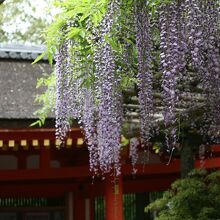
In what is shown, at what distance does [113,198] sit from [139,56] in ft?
15.9

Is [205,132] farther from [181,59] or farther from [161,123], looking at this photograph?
[181,59]

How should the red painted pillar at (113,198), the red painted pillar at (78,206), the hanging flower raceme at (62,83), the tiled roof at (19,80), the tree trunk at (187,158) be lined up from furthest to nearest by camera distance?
1. the red painted pillar at (78,206)
2. the tiled roof at (19,80)
3. the red painted pillar at (113,198)
4. the tree trunk at (187,158)
5. the hanging flower raceme at (62,83)

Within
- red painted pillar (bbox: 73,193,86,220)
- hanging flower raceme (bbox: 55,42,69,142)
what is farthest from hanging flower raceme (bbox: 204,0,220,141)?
red painted pillar (bbox: 73,193,86,220)

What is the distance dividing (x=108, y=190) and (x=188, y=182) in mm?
2244

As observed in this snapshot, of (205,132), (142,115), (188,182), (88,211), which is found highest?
(142,115)

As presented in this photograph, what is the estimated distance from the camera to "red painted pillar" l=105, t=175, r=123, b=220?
28.5 ft

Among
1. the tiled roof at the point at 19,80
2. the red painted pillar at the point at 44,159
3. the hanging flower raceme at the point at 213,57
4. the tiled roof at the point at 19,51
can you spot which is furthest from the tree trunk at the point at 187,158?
the tiled roof at the point at 19,51

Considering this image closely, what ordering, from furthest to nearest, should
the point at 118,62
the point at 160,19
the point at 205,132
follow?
the point at 205,132 → the point at 118,62 → the point at 160,19

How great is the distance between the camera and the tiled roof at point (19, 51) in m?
11.0

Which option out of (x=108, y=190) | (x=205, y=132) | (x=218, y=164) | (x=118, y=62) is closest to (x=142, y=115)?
(x=118, y=62)

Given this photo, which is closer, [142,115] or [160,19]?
[160,19]

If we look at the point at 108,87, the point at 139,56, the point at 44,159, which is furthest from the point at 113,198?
the point at 139,56

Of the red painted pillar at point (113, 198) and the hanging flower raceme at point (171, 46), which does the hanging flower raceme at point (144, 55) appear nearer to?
the hanging flower raceme at point (171, 46)

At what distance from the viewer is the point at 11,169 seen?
9766 millimetres
